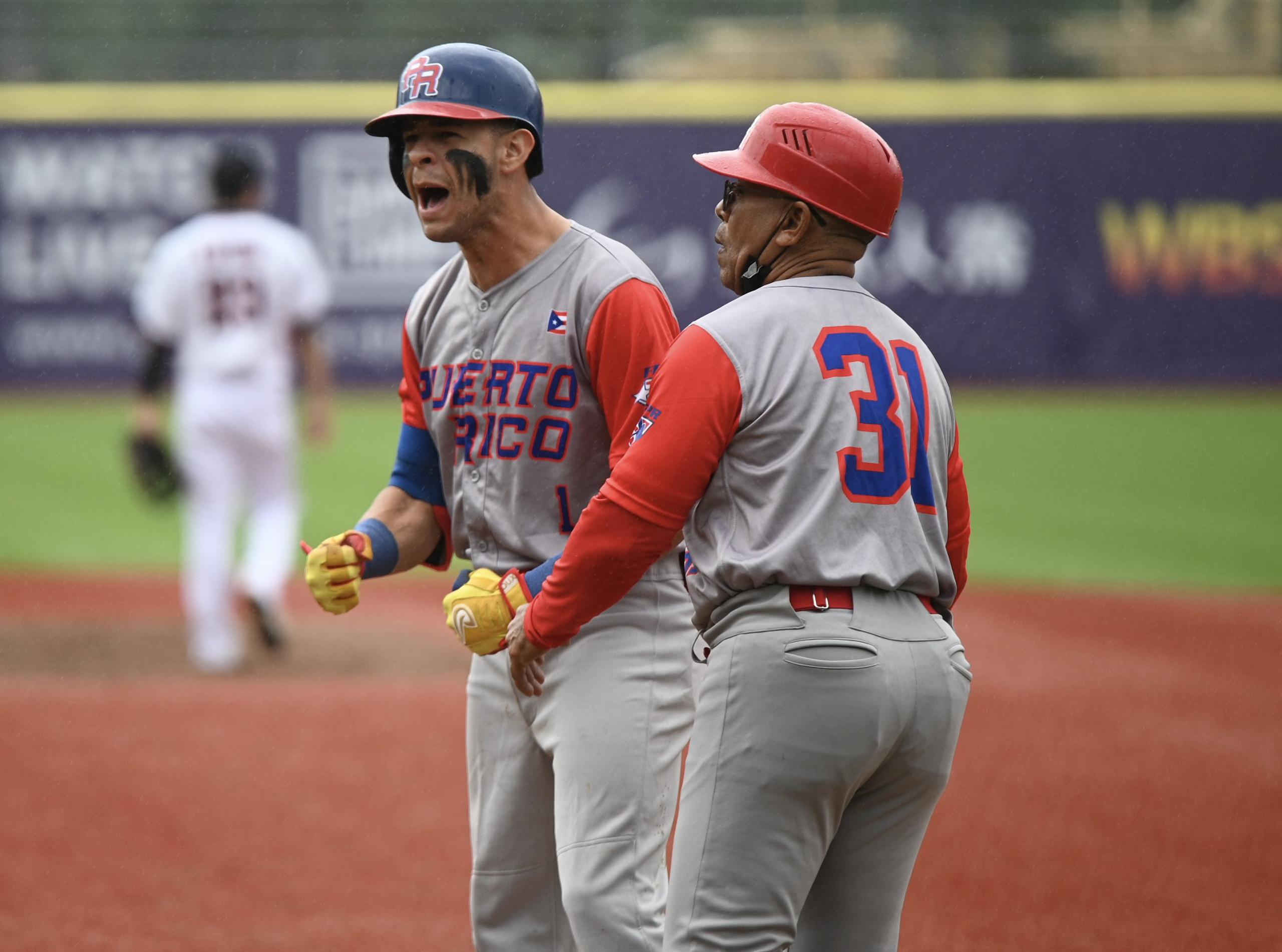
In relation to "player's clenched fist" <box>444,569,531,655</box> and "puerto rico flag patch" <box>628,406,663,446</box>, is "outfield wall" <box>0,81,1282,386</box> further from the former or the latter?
"puerto rico flag patch" <box>628,406,663,446</box>

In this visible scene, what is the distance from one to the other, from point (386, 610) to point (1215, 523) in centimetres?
666

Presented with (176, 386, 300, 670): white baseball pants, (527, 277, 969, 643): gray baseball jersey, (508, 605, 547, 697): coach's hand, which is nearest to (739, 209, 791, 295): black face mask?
(527, 277, 969, 643): gray baseball jersey

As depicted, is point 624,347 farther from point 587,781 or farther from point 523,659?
point 587,781

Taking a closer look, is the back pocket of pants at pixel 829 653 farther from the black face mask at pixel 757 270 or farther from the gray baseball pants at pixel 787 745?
the black face mask at pixel 757 270

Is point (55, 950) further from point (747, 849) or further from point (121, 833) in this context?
point (747, 849)

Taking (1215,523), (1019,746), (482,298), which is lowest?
(1215,523)

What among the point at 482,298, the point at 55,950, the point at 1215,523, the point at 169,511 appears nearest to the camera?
the point at 482,298

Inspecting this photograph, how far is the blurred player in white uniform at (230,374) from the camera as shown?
23.6 feet

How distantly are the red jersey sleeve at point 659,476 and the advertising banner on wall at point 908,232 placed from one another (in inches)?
639

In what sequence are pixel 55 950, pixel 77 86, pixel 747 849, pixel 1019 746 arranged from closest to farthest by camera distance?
pixel 747 849 < pixel 55 950 < pixel 1019 746 < pixel 77 86

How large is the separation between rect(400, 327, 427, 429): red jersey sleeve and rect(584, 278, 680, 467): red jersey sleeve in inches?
18.8

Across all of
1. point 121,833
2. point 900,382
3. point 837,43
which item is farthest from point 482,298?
point 837,43

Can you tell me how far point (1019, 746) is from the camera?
6238mm

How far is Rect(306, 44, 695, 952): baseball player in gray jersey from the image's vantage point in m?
2.76
